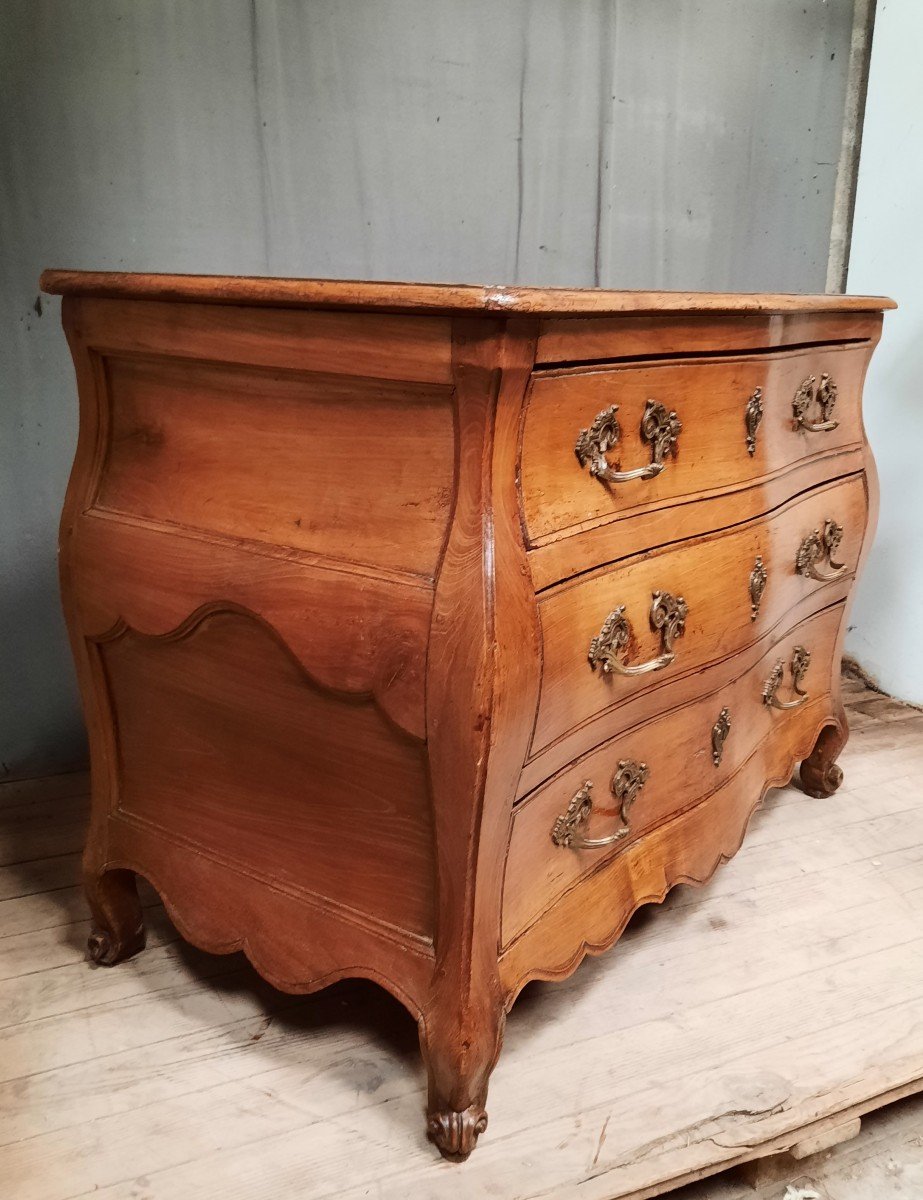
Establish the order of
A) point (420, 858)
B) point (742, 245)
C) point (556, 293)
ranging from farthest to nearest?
point (742, 245) < point (420, 858) < point (556, 293)

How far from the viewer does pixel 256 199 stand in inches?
72.4

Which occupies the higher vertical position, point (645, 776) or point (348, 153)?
point (348, 153)

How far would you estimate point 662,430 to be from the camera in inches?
48.4

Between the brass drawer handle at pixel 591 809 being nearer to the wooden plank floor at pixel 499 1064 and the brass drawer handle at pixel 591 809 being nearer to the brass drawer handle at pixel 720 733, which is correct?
the brass drawer handle at pixel 720 733

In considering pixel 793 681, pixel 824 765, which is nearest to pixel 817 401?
pixel 793 681

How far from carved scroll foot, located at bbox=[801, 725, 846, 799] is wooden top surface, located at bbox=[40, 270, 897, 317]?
3.27ft

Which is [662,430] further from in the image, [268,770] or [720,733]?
[268,770]

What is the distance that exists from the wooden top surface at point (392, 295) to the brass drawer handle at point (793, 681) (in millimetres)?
625

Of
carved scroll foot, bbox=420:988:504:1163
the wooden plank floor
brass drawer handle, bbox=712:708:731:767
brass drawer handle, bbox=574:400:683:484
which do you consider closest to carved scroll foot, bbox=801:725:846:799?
the wooden plank floor

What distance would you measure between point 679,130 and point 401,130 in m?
0.69

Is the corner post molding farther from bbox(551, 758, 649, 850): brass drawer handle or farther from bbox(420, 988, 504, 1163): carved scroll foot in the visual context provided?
bbox(551, 758, 649, 850): brass drawer handle

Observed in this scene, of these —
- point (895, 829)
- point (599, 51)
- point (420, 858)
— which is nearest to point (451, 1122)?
point (420, 858)

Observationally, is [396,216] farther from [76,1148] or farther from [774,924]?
[76,1148]

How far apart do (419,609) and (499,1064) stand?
0.66 m
